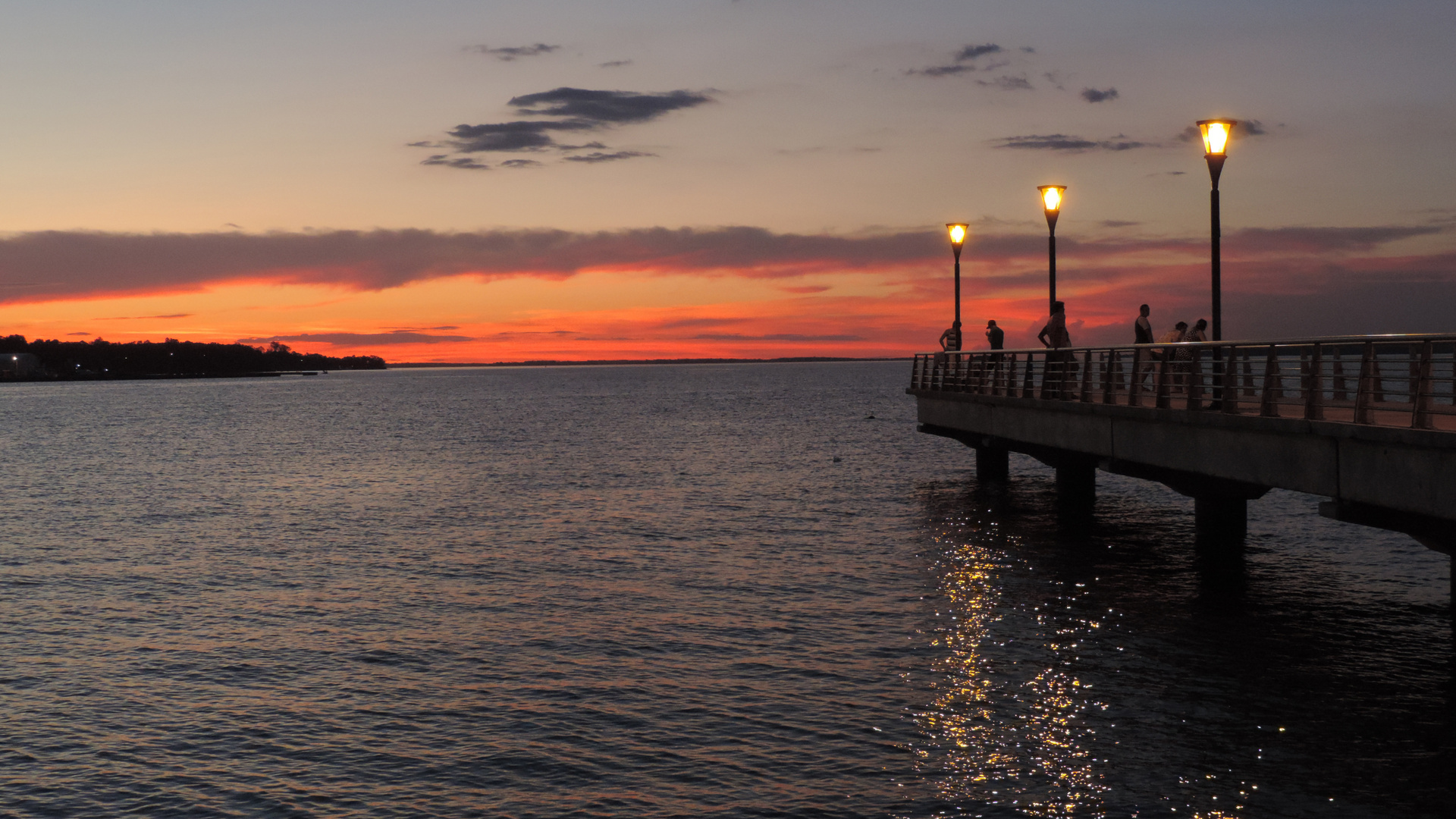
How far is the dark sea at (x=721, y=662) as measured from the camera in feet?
38.3

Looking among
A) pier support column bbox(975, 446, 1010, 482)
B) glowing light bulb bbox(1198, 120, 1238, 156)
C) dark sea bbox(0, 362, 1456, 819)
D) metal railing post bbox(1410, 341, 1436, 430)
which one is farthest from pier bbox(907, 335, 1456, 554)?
pier support column bbox(975, 446, 1010, 482)

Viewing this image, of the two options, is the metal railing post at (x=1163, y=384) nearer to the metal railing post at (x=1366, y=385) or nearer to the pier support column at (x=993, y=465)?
the metal railing post at (x=1366, y=385)

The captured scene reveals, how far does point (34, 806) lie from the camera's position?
11680 millimetres

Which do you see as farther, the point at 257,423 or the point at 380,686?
the point at 257,423

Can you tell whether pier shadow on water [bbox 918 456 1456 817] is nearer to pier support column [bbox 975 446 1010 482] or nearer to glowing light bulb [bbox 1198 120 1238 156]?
glowing light bulb [bbox 1198 120 1238 156]

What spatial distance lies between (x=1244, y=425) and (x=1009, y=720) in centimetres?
716

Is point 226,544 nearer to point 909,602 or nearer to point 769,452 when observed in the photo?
point 909,602

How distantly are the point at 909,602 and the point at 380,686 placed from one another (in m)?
8.82

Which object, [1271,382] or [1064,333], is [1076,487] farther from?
[1271,382]

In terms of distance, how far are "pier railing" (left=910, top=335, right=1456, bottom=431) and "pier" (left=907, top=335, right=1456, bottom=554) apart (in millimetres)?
39

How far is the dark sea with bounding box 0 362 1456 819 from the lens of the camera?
38.3 feet

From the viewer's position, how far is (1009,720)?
13508 mm

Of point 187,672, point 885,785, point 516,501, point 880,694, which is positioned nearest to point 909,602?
point 880,694

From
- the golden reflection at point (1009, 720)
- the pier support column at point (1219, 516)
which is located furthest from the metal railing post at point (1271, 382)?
the pier support column at point (1219, 516)
